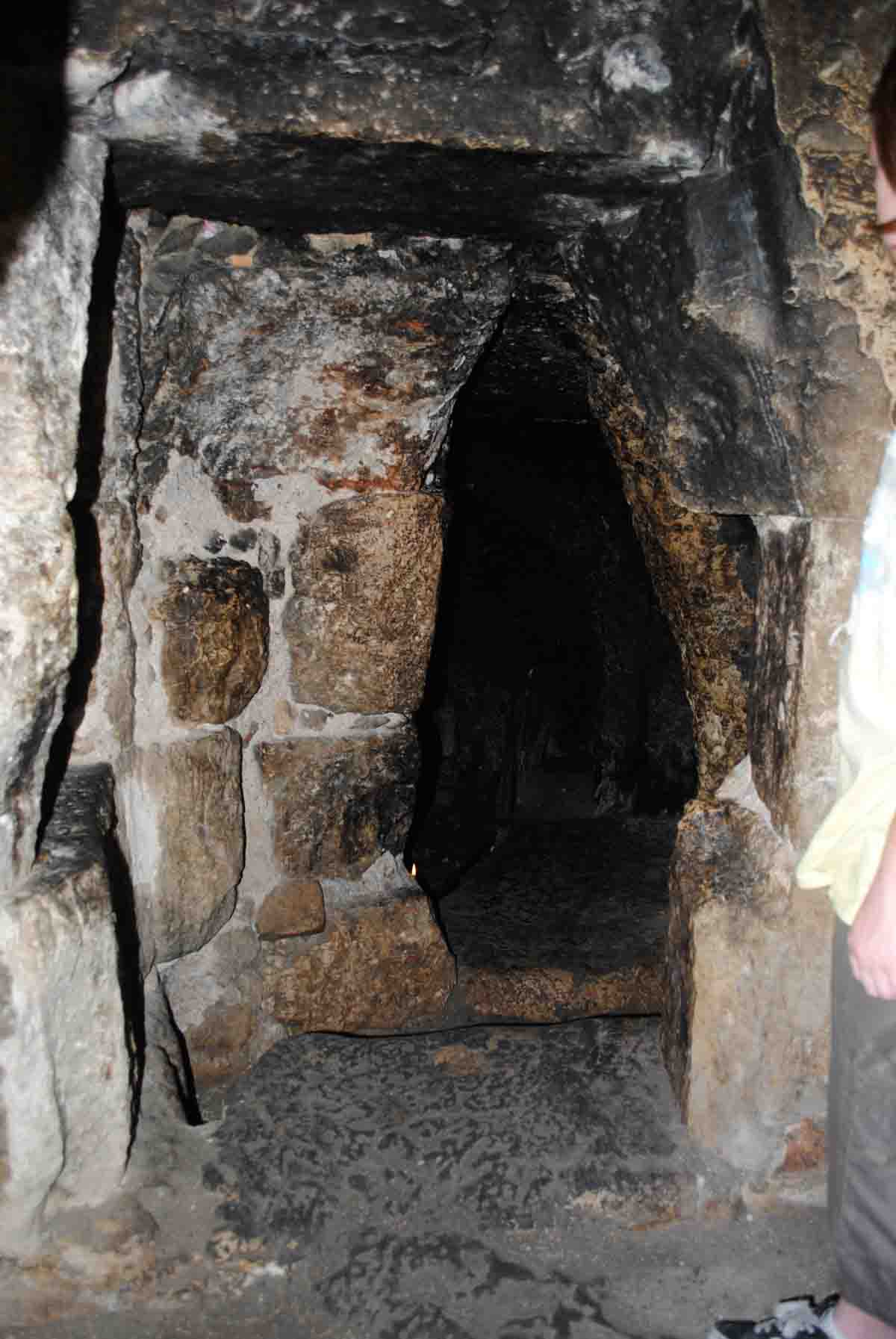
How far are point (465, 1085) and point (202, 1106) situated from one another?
1.54ft

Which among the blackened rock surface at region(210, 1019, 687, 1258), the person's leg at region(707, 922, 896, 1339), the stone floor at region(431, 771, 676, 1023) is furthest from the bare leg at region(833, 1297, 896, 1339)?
the stone floor at region(431, 771, 676, 1023)

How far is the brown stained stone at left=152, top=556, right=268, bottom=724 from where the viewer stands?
1.45m

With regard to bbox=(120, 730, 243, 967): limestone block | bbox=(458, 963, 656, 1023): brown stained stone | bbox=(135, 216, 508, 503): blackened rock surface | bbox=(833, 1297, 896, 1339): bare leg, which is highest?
bbox=(135, 216, 508, 503): blackened rock surface

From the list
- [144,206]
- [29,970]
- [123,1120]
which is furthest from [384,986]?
[144,206]

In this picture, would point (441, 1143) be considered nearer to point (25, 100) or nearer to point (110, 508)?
point (110, 508)

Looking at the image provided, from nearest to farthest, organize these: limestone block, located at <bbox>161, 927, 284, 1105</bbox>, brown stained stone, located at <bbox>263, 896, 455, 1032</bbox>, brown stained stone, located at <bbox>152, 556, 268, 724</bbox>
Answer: brown stained stone, located at <bbox>152, 556, 268, 724</bbox> → limestone block, located at <bbox>161, 927, 284, 1105</bbox> → brown stained stone, located at <bbox>263, 896, 455, 1032</bbox>

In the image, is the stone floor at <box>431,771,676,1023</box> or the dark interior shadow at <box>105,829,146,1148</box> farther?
the stone floor at <box>431,771,676,1023</box>

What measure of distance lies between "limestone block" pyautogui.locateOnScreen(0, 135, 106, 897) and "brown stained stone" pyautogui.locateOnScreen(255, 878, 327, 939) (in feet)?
2.17

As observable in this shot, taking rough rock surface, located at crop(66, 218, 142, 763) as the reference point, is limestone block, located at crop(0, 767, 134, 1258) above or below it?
below

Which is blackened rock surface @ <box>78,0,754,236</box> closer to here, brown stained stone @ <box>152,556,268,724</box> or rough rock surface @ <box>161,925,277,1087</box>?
brown stained stone @ <box>152,556,268,724</box>

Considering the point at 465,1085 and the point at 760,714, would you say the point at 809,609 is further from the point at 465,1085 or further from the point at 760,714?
the point at 465,1085

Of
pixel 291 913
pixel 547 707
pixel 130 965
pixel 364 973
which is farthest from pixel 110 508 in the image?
pixel 547 707

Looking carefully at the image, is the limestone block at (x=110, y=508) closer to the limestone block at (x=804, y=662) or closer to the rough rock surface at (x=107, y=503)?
the rough rock surface at (x=107, y=503)

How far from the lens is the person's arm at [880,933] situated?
81 cm
